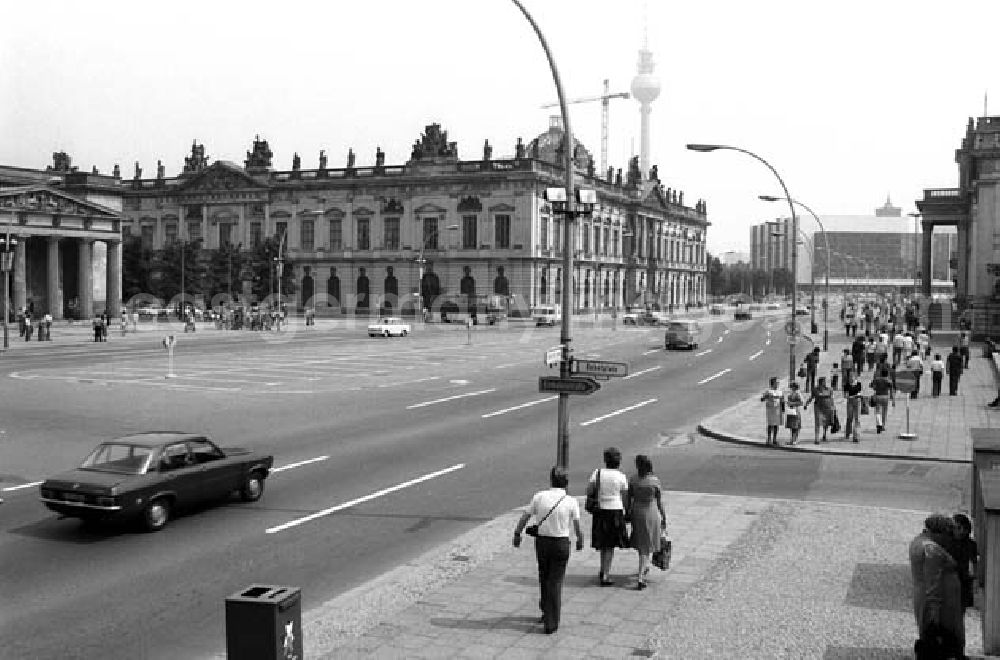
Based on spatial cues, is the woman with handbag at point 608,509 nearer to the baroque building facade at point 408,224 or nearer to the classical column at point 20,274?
the classical column at point 20,274

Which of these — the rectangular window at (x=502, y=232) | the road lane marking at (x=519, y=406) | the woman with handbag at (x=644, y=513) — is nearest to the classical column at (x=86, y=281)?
the rectangular window at (x=502, y=232)

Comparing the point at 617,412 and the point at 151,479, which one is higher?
the point at 151,479

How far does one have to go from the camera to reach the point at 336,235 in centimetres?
11031

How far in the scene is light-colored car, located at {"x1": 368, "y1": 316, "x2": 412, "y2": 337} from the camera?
65812mm

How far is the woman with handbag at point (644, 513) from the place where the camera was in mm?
10586

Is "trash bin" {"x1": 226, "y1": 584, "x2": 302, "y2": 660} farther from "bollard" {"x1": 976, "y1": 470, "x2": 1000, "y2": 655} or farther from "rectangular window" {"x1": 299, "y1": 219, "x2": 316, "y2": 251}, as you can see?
"rectangular window" {"x1": 299, "y1": 219, "x2": 316, "y2": 251}

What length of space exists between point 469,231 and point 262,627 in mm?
96805

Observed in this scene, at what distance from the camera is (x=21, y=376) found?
34844mm

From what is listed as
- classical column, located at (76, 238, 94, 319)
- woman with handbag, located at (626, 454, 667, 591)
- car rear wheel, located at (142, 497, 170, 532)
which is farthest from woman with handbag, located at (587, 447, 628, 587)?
classical column, located at (76, 238, 94, 319)

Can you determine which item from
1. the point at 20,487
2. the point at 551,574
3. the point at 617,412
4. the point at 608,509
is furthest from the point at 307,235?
the point at 551,574

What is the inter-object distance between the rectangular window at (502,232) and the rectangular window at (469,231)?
2.37 meters

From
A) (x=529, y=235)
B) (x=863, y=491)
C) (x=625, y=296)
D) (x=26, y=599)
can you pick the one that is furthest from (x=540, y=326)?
(x=26, y=599)

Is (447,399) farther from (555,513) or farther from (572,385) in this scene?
(555,513)

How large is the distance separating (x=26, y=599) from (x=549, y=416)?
17488 mm
